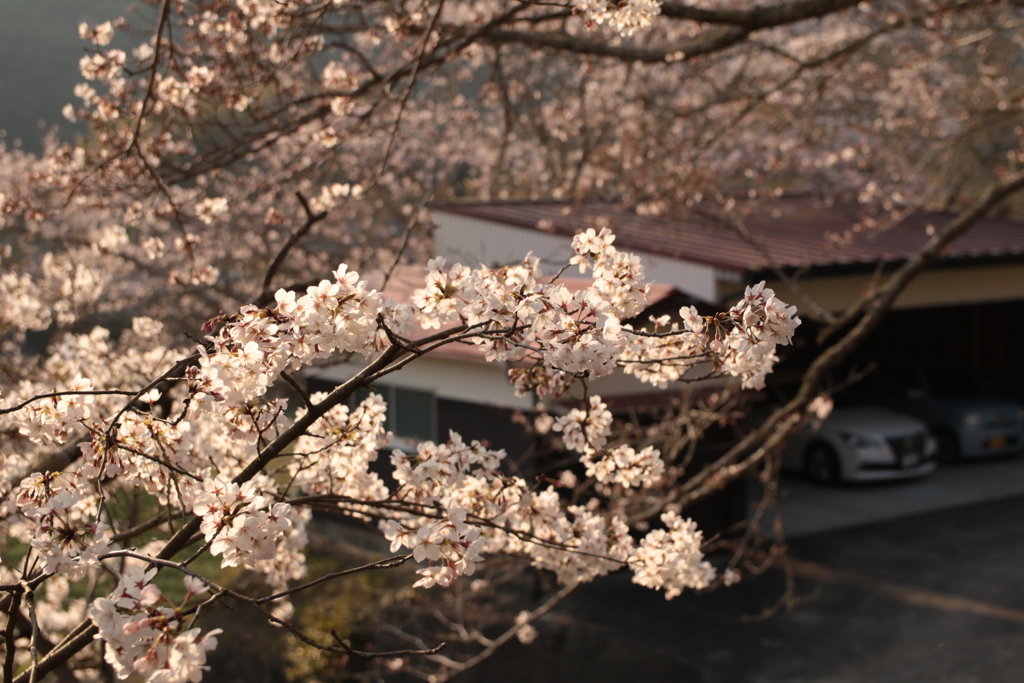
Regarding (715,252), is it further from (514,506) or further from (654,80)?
(654,80)

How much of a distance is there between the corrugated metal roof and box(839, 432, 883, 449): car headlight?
9.36 feet

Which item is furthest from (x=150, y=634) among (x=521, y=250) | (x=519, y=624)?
(x=521, y=250)

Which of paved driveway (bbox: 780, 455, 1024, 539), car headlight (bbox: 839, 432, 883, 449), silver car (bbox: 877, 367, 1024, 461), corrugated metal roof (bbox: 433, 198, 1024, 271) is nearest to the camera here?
corrugated metal roof (bbox: 433, 198, 1024, 271)

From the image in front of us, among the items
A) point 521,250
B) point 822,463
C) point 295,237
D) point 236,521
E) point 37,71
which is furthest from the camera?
point 37,71

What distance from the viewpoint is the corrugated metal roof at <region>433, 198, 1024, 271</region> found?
9891mm

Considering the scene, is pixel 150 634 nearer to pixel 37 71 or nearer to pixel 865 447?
pixel 865 447

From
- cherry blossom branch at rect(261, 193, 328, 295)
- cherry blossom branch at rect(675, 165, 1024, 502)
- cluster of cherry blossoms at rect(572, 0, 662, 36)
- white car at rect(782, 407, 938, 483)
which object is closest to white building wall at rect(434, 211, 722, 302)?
cherry blossom branch at rect(675, 165, 1024, 502)

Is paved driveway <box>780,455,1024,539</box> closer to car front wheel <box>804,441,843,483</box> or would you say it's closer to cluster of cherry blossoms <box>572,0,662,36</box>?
car front wheel <box>804,441,843,483</box>

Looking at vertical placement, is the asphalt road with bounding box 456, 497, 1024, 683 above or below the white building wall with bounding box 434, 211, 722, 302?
below

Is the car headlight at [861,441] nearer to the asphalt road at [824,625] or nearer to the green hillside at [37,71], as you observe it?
the asphalt road at [824,625]

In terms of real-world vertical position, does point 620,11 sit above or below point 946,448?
above

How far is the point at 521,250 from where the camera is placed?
1125cm

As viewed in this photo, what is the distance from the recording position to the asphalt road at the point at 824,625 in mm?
8117

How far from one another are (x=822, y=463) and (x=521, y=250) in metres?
5.71
